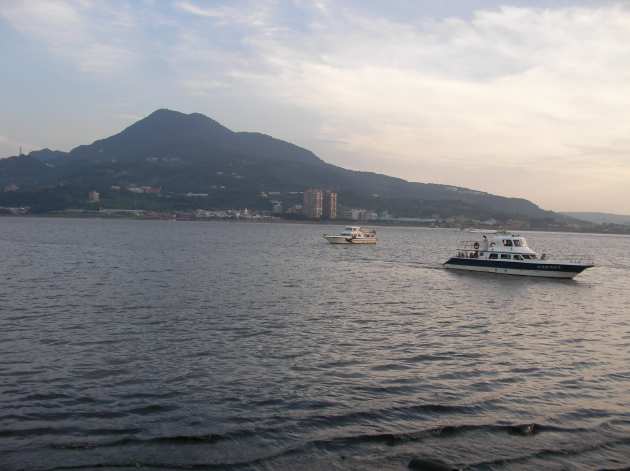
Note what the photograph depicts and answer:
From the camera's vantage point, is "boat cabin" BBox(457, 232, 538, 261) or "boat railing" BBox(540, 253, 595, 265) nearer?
"boat railing" BBox(540, 253, 595, 265)

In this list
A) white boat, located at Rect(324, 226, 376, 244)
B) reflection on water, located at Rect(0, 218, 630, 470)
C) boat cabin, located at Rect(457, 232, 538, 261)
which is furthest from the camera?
white boat, located at Rect(324, 226, 376, 244)

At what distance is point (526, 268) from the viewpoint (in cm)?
6006

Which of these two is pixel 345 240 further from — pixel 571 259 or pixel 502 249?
pixel 502 249

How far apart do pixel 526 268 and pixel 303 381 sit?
152 feet

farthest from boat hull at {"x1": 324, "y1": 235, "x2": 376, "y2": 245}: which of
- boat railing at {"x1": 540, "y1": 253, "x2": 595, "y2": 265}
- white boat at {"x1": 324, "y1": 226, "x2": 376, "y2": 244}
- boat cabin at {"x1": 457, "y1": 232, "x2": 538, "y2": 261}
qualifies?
boat cabin at {"x1": 457, "y1": 232, "x2": 538, "y2": 261}

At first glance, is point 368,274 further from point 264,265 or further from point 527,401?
point 527,401

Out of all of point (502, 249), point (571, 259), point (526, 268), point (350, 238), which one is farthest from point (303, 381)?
point (350, 238)

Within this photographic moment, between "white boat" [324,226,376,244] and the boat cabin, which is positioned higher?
the boat cabin

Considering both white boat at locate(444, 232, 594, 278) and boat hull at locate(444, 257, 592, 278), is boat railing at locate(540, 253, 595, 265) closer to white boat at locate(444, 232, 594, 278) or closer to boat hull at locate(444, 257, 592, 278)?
white boat at locate(444, 232, 594, 278)

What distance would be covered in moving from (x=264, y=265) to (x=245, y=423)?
49748 mm

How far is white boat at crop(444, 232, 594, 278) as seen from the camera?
58.5 meters

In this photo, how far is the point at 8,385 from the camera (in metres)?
17.9

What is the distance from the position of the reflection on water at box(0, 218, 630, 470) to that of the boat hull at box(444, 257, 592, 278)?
1886 centimetres

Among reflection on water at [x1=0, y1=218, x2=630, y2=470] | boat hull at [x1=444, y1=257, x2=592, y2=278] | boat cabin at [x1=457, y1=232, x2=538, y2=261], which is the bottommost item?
reflection on water at [x1=0, y1=218, x2=630, y2=470]
